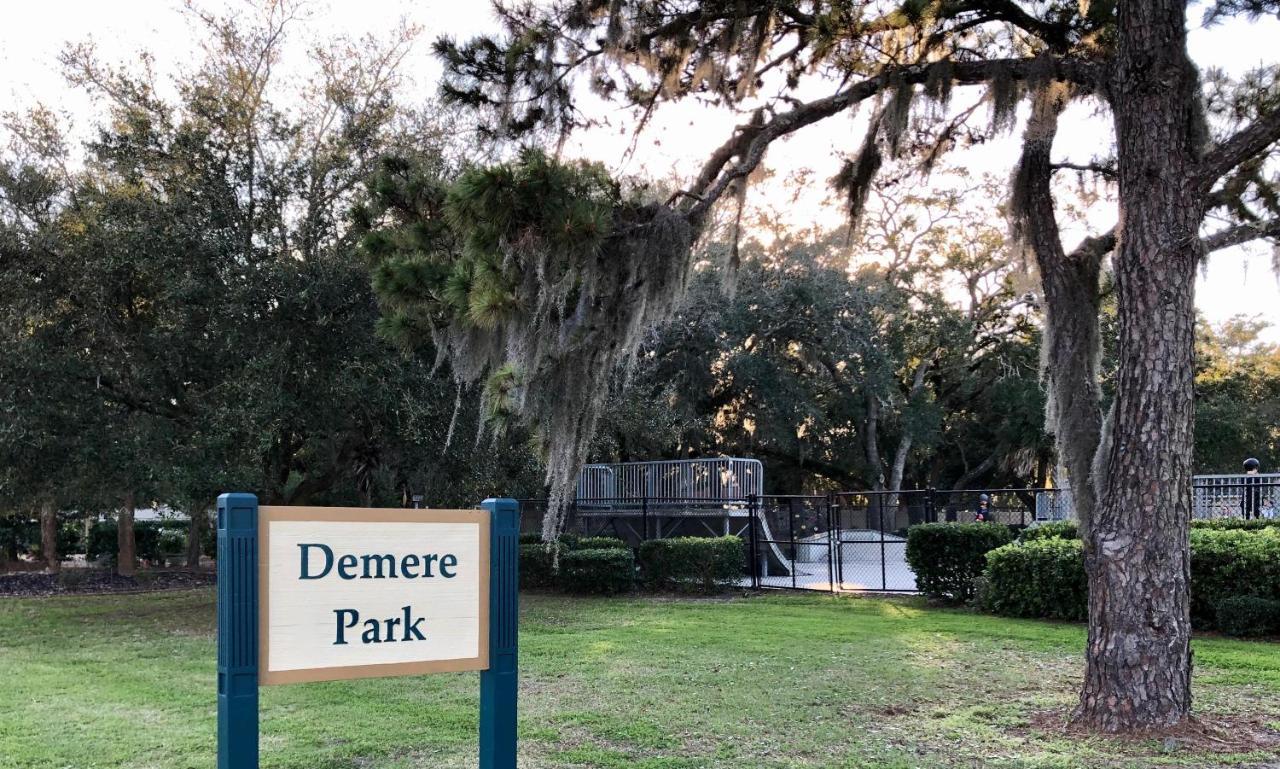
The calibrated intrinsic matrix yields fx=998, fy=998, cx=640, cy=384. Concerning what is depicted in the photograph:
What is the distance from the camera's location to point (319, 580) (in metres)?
3.35

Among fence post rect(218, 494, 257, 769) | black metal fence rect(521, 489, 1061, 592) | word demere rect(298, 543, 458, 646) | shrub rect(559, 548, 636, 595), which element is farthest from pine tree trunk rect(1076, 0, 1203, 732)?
shrub rect(559, 548, 636, 595)

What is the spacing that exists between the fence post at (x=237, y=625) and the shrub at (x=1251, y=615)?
29.1 ft

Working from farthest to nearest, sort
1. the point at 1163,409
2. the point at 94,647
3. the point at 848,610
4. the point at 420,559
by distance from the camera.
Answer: the point at 848,610, the point at 94,647, the point at 1163,409, the point at 420,559

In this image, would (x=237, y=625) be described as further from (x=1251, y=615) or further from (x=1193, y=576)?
(x=1193, y=576)

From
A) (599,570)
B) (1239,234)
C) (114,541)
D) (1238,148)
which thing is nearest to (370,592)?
(1238,148)

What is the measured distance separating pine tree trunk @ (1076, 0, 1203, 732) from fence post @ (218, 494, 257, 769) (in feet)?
14.9

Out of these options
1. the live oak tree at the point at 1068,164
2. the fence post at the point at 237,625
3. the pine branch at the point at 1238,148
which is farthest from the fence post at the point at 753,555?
the fence post at the point at 237,625

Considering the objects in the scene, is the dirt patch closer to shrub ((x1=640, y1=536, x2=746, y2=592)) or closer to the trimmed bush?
shrub ((x1=640, y1=536, x2=746, y2=592))

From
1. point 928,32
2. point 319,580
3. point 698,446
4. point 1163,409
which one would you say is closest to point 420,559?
point 319,580

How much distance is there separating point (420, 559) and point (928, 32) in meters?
5.51

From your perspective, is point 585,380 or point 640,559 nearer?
point 585,380

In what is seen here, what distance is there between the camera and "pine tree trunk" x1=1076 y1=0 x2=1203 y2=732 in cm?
554

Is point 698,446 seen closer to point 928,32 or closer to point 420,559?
point 928,32

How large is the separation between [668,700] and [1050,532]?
6938mm
